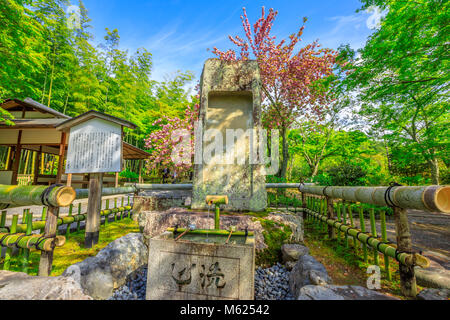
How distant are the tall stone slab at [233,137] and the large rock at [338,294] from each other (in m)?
2.41

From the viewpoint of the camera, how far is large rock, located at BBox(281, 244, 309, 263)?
10.2 ft

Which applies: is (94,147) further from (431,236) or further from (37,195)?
(431,236)

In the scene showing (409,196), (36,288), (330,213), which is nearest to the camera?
(36,288)

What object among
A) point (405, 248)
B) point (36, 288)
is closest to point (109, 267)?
point (36, 288)

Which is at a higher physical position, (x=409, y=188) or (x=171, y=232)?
(x=409, y=188)

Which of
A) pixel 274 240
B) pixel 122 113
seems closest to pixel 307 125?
pixel 274 240

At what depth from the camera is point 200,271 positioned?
2045mm

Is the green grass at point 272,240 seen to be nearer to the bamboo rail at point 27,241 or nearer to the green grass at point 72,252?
the bamboo rail at point 27,241

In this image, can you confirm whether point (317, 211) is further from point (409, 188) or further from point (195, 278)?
point (195, 278)

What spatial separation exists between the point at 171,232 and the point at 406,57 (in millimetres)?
6180

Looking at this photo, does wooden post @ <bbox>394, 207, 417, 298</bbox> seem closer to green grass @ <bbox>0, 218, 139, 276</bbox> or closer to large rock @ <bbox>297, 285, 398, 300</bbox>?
large rock @ <bbox>297, 285, 398, 300</bbox>

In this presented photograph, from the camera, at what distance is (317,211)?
5234 mm

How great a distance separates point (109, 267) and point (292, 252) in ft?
9.64

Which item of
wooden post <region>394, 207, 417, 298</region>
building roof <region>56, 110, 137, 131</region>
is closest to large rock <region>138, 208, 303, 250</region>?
wooden post <region>394, 207, 417, 298</region>
